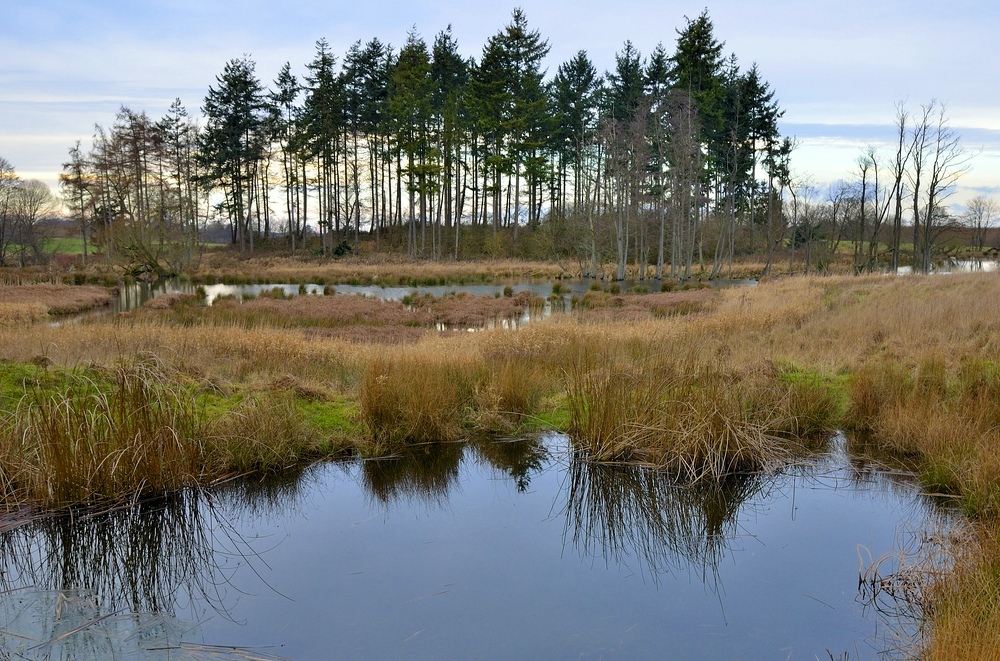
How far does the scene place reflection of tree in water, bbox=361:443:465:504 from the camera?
21.6 ft

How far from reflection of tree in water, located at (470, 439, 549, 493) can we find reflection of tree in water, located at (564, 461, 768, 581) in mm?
467

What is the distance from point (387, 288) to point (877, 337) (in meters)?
22.9

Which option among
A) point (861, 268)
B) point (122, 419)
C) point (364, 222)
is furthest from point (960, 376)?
point (364, 222)

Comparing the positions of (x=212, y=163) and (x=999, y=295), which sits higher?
(x=212, y=163)

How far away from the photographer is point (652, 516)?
5.94 meters

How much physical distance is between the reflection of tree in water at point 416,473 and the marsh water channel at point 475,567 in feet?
0.08

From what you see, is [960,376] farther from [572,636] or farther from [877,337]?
[572,636]

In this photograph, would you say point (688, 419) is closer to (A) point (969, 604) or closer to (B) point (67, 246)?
(A) point (969, 604)

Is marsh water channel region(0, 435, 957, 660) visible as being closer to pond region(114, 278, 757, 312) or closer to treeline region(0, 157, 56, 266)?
pond region(114, 278, 757, 312)

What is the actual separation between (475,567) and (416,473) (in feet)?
6.72

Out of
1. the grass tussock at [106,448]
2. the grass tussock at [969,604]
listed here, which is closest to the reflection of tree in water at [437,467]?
the grass tussock at [106,448]

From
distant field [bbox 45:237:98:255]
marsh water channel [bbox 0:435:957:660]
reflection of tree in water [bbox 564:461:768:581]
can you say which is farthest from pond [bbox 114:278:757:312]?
distant field [bbox 45:237:98:255]

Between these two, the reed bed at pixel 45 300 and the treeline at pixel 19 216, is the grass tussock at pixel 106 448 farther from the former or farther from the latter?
the treeline at pixel 19 216

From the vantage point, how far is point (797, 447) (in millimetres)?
7492
